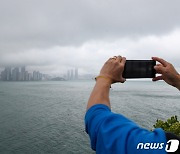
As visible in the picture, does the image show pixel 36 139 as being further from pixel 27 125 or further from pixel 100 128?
pixel 100 128

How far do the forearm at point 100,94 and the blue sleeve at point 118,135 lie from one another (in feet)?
0.24

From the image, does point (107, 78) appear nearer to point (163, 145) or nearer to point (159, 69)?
point (159, 69)

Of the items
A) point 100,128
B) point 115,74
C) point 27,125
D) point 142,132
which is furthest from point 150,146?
point 27,125

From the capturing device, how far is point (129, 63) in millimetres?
2484

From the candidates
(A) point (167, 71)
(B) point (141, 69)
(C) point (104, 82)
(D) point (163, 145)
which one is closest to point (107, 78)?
(C) point (104, 82)

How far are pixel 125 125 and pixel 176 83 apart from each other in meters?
1.05

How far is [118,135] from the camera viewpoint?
1839 millimetres

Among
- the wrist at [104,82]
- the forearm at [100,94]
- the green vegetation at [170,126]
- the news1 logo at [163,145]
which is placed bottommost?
the green vegetation at [170,126]

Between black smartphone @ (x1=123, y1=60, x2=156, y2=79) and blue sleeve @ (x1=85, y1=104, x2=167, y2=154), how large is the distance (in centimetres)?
69

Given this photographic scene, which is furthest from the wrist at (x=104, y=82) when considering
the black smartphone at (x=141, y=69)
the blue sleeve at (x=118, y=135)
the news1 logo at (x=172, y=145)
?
the news1 logo at (x=172, y=145)

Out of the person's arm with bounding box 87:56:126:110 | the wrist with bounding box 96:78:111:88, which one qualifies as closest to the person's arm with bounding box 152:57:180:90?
the person's arm with bounding box 87:56:126:110

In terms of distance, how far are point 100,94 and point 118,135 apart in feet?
1.49

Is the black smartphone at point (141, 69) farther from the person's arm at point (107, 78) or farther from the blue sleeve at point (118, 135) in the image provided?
the blue sleeve at point (118, 135)

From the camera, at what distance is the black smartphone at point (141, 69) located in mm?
2512
